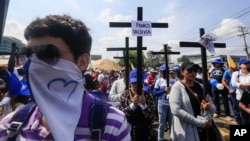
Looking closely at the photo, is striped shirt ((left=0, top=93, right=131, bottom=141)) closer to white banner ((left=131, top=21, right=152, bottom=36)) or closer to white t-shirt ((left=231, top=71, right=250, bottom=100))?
white banner ((left=131, top=21, right=152, bottom=36))

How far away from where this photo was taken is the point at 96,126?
4.58 feet

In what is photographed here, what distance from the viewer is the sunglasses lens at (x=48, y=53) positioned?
52.5 inches

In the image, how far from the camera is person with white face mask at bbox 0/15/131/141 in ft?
4.28

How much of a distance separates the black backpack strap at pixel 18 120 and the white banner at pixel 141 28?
340 cm

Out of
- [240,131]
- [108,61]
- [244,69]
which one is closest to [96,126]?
[240,131]

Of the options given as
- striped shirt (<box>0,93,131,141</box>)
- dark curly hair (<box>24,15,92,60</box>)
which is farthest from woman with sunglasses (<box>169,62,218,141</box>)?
dark curly hair (<box>24,15,92,60</box>)

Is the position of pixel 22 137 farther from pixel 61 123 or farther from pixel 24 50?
pixel 24 50

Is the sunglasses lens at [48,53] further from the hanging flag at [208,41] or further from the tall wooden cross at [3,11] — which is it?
the hanging flag at [208,41]

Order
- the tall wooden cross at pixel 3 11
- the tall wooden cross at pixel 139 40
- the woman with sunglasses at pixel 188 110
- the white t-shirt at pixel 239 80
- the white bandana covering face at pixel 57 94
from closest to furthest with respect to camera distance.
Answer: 1. the white bandana covering face at pixel 57 94
2. the tall wooden cross at pixel 3 11
3. the woman with sunglasses at pixel 188 110
4. the tall wooden cross at pixel 139 40
5. the white t-shirt at pixel 239 80

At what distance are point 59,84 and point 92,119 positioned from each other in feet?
0.77

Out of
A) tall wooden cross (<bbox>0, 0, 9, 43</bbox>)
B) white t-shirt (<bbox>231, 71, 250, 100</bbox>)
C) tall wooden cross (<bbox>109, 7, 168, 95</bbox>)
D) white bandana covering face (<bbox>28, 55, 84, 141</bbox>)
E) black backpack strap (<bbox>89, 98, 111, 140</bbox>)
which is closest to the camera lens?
white bandana covering face (<bbox>28, 55, 84, 141</bbox>)

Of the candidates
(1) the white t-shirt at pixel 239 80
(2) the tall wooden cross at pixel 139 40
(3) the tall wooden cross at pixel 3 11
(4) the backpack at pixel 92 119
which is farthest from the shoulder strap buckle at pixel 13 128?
(1) the white t-shirt at pixel 239 80

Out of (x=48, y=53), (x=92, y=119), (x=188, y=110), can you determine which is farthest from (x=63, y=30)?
(x=188, y=110)

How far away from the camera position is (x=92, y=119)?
1.40 meters
